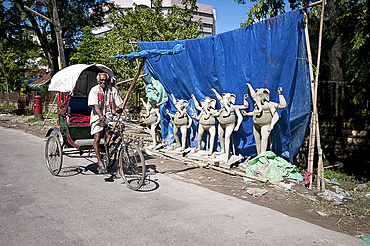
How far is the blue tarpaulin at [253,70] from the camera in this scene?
598 centimetres

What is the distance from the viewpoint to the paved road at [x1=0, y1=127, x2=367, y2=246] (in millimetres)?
3602

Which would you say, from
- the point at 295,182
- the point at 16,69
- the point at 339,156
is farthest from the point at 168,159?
the point at 16,69

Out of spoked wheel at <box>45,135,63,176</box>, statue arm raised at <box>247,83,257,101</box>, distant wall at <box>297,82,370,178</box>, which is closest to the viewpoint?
spoked wheel at <box>45,135,63,176</box>

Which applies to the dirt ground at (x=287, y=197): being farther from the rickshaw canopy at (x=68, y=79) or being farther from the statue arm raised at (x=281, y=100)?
the rickshaw canopy at (x=68, y=79)

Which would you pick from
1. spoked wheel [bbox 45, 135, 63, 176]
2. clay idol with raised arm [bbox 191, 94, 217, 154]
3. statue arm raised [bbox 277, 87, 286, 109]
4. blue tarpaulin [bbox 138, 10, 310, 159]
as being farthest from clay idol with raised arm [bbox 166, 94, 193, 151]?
spoked wheel [bbox 45, 135, 63, 176]

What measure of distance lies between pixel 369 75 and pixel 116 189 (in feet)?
16.8

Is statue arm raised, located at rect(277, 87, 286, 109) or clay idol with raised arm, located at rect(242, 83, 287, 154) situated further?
clay idol with raised arm, located at rect(242, 83, 287, 154)

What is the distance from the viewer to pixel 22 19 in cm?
2456

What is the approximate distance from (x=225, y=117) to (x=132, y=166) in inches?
106

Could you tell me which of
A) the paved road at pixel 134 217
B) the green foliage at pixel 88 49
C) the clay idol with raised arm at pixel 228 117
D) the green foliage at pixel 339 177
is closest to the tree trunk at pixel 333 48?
the green foliage at pixel 339 177

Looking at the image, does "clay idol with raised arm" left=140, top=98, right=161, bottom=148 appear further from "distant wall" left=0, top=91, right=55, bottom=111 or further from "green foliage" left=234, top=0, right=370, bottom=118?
"distant wall" left=0, top=91, right=55, bottom=111

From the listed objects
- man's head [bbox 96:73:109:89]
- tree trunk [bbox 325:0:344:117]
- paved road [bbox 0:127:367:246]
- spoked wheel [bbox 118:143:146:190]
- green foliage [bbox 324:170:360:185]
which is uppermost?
tree trunk [bbox 325:0:344:117]

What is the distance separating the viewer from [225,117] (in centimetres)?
716

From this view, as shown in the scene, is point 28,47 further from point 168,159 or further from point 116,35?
point 168,159
